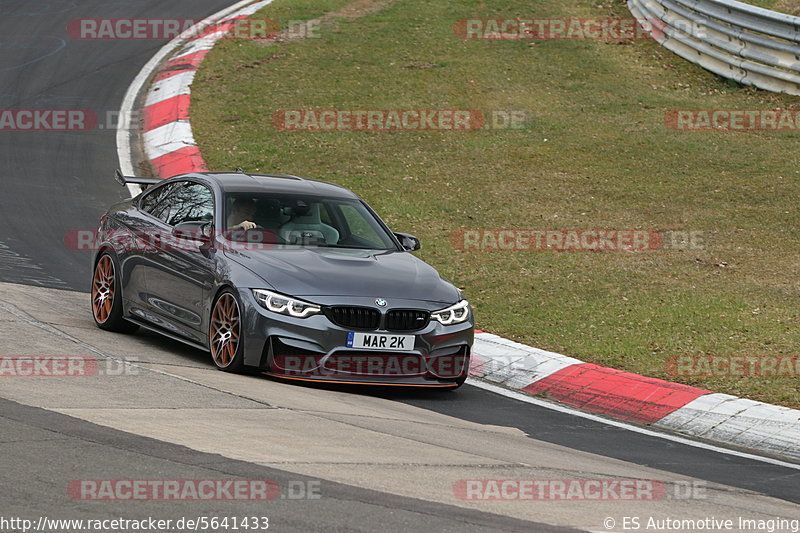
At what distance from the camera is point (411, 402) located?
904 cm

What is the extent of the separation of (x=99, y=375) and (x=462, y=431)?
8.36 feet

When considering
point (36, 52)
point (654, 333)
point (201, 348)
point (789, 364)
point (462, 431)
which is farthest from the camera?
point (36, 52)

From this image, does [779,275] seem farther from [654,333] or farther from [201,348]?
[201,348]

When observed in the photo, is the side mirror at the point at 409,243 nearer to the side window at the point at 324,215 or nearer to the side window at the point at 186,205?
the side window at the point at 324,215

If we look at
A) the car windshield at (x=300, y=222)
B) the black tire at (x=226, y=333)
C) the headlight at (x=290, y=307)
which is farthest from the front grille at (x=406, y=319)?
the car windshield at (x=300, y=222)

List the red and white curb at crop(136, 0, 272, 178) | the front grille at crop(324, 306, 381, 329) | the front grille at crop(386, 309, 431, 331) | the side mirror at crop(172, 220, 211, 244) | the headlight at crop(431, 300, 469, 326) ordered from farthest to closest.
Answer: the red and white curb at crop(136, 0, 272, 178) → the side mirror at crop(172, 220, 211, 244) → the headlight at crop(431, 300, 469, 326) → the front grille at crop(386, 309, 431, 331) → the front grille at crop(324, 306, 381, 329)

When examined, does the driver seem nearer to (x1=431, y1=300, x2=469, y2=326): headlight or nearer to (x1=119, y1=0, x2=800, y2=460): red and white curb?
(x1=431, y1=300, x2=469, y2=326): headlight

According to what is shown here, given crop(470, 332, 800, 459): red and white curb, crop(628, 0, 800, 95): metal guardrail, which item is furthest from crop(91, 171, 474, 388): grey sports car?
crop(628, 0, 800, 95): metal guardrail

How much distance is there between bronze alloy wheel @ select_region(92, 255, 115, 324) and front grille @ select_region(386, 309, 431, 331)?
2930 mm

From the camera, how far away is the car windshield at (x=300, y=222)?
9.73m

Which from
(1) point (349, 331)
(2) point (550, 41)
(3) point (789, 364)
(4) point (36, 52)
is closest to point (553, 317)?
(3) point (789, 364)

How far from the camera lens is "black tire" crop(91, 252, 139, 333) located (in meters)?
10.4

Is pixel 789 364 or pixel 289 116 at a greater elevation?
pixel 289 116

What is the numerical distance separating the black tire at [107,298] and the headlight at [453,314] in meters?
3.06
